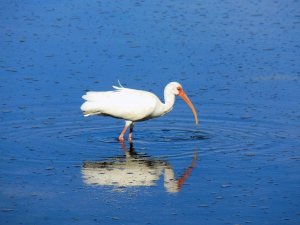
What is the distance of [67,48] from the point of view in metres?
19.5

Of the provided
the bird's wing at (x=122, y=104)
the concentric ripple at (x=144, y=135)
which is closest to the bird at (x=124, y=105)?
the bird's wing at (x=122, y=104)

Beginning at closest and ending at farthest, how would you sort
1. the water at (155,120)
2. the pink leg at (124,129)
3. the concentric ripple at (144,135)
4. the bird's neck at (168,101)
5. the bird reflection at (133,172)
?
the water at (155,120)
the bird reflection at (133,172)
the concentric ripple at (144,135)
the pink leg at (124,129)
the bird's neck at (168,101)

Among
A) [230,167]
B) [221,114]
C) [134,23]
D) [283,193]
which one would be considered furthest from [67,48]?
[283,193]

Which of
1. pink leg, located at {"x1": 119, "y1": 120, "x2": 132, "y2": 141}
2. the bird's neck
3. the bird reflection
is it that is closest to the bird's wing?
pink leg, located at {"x1": 119, "y1": 120, "x2": 132, "y2": 141}

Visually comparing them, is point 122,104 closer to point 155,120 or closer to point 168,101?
point 168,101

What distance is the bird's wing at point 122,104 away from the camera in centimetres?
1384

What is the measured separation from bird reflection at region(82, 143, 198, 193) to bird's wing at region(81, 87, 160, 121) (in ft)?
3.97

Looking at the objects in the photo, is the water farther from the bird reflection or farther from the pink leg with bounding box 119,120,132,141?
the pink leg with bounding box 119,120,132,141

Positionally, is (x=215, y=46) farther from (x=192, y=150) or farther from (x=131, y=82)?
(x=192, y=150)

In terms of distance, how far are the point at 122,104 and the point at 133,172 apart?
2.30 m

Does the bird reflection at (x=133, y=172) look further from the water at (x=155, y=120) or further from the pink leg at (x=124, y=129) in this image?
the pink leg at (x=124, y=129)

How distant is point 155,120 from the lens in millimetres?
15172

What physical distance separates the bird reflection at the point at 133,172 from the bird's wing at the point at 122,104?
121 centimetres

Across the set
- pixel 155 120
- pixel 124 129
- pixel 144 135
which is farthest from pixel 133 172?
pixel 155 120
